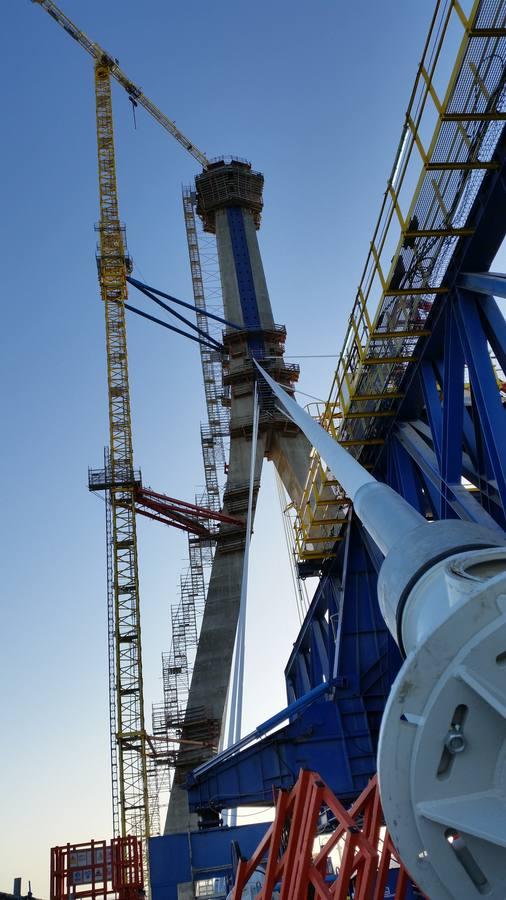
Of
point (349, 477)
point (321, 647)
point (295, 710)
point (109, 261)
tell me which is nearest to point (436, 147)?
point (349, 477)

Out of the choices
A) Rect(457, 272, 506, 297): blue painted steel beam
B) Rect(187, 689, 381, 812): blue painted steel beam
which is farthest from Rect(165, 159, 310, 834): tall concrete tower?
Rect(457, 272, 506, 297): blue painted steel beam

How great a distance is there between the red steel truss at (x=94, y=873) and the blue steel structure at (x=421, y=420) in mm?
8348

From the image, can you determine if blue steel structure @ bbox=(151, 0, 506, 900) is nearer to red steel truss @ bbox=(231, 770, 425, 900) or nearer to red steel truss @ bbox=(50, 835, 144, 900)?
red steel truss @ bbox=(231, 770, 425, 900)

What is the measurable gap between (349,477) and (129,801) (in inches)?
1604

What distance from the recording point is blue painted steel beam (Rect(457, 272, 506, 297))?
442 inches

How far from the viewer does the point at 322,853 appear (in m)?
12.6

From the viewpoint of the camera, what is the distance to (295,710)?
19.6 metres

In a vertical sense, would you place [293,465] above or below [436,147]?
above

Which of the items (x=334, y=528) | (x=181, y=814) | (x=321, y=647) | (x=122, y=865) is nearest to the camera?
(x=334, y=528)

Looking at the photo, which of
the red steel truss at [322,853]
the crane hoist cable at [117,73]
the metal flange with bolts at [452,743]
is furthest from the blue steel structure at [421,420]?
the crane hoist cable at [117,73]

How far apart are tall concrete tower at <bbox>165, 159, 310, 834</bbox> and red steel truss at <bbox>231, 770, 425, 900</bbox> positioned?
77.2 feet

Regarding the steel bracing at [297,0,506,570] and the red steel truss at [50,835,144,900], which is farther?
the red steel truss at [50,835,144,900]

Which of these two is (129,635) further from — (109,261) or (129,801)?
(109,261)

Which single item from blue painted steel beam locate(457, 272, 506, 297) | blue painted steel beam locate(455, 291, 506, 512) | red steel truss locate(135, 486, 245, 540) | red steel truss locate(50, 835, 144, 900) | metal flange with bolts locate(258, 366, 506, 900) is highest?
red steel truss locate(135, 486, 245, 540)
